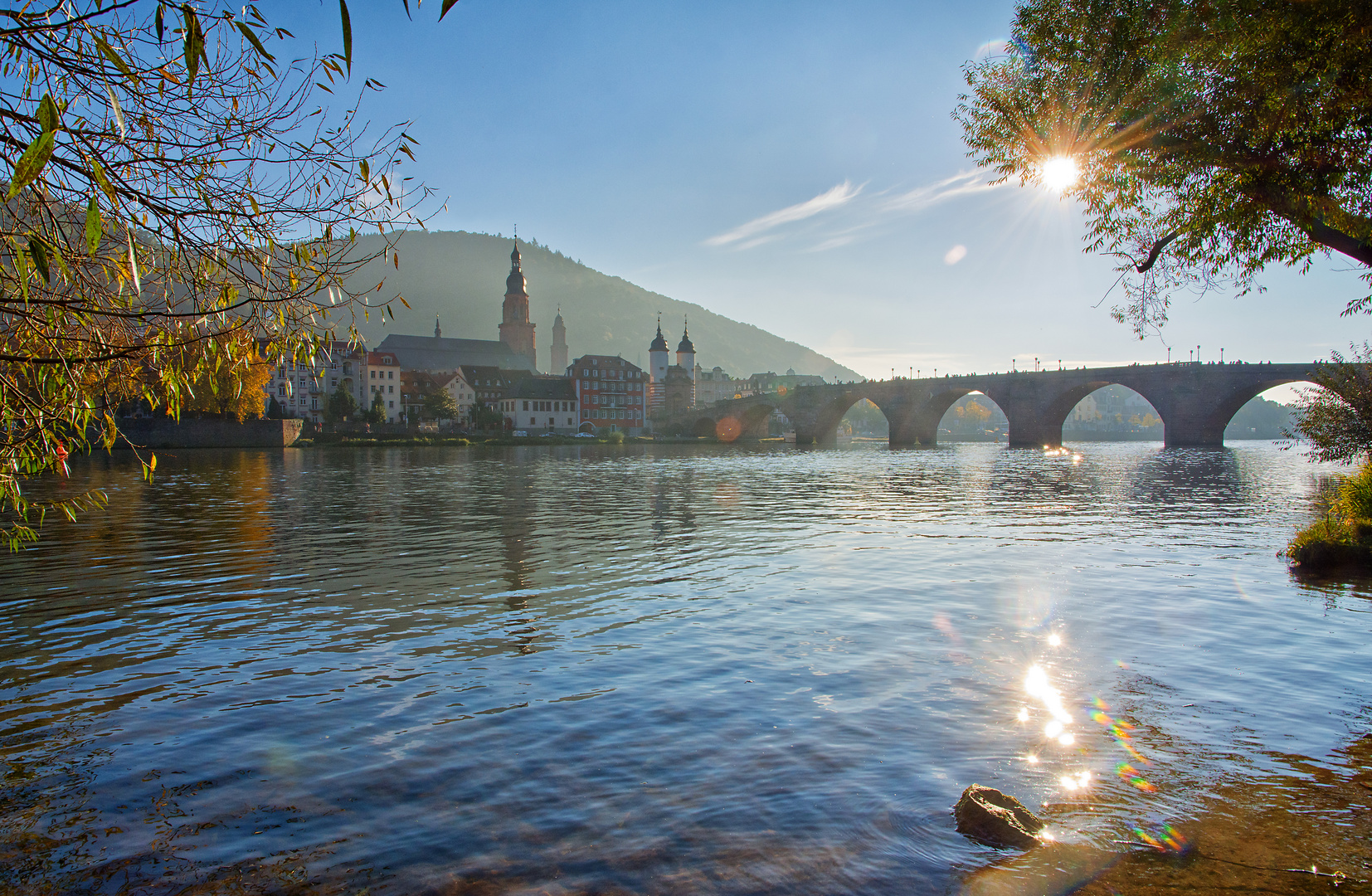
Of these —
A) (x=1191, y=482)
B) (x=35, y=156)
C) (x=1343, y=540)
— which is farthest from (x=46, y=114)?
(x=1191, y=482)

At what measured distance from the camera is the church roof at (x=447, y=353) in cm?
16100

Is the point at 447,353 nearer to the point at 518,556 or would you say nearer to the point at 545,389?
the point at 545,389

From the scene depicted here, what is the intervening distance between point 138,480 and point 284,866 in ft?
125

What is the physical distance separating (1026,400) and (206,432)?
82466 millimetres

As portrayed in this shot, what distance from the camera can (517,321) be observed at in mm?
180500

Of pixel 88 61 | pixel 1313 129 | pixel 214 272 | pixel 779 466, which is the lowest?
pixel 779 466

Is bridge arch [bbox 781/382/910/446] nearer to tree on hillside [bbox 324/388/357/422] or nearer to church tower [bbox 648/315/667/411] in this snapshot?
church tower [bbox 648/315/667/411]

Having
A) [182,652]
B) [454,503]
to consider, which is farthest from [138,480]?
[182,652]

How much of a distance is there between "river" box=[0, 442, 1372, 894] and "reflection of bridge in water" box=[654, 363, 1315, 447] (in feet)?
193

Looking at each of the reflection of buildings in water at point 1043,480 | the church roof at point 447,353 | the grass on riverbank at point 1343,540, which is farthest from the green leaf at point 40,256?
the church roof at point 447,353

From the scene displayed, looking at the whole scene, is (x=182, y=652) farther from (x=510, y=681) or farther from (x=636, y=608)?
(x=636, y=608)

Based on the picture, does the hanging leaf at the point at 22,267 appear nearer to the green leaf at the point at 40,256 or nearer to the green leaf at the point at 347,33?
the green leaf at the point at 40,256

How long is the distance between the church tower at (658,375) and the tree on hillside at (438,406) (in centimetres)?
3758

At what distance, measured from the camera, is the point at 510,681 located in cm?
777
